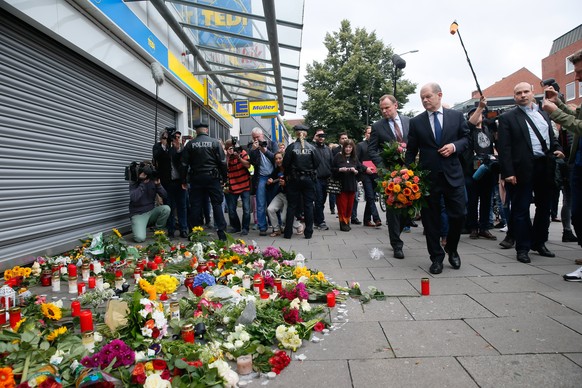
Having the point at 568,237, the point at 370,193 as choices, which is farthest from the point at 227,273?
the point at 568,237

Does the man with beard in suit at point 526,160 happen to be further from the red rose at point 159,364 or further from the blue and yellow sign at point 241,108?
the blue and yellow sign at point 241,108

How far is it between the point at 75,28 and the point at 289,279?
5197mm

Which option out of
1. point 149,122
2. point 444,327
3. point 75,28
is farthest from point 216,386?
point 149,122

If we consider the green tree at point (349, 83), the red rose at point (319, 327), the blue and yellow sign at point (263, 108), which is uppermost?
the green tree at point (349, 83)

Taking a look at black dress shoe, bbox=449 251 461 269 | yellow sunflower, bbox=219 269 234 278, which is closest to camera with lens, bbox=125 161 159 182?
yellow sunflower, bbox=219 269 234 278

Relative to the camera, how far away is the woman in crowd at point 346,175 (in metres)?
8.32

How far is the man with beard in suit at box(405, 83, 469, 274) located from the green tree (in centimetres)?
3020

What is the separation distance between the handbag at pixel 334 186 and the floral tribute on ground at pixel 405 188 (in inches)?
129

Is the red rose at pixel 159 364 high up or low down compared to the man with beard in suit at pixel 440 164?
down

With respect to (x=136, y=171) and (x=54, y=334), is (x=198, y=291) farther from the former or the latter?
(x=136, y=171)

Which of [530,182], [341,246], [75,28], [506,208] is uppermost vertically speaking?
[75,28]

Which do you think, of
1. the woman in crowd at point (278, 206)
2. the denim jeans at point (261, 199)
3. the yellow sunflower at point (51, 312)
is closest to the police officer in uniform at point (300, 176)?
the woman in crowd at point (278, 206)

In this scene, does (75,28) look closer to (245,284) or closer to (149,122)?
(149,122)

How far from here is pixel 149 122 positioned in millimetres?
9953
